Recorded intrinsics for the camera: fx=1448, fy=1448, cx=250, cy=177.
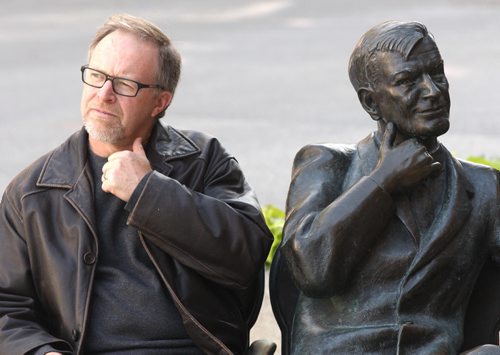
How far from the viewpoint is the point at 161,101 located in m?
4.82

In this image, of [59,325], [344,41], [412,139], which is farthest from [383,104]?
[344,41]

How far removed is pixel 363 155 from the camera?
448 centimetres

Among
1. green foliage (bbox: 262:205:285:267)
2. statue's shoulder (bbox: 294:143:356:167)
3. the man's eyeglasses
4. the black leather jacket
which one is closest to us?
statue's shoulder (bbox: 294:143:356:167)

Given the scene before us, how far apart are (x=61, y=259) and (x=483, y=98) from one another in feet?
22.8

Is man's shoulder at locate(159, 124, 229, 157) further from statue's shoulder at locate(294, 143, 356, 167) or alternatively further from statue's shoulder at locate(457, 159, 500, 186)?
statue's shoulder at locate(457, 159, 500, 186)

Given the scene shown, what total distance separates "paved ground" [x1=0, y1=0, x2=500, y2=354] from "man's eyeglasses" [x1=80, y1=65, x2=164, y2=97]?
14.5ft

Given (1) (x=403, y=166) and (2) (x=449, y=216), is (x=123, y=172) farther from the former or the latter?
(2) (x=449, y=216)

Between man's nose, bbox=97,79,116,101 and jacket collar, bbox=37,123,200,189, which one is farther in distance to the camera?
jacket collar, bbox=37,123,200,189

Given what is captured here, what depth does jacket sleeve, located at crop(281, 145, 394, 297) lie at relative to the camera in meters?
4.24

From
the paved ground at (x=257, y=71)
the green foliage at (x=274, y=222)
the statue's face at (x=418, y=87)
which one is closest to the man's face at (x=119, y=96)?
the statue's face at (x=418, y=87)

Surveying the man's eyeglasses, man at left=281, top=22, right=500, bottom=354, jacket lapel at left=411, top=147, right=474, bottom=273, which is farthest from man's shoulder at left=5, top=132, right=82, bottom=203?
jacket lapel at left=411, top=147, right=474, bottom=273

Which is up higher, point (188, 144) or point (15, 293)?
point (188, 144)

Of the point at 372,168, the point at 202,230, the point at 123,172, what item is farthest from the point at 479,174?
the point at 123,172

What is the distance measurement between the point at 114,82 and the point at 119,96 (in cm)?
5
